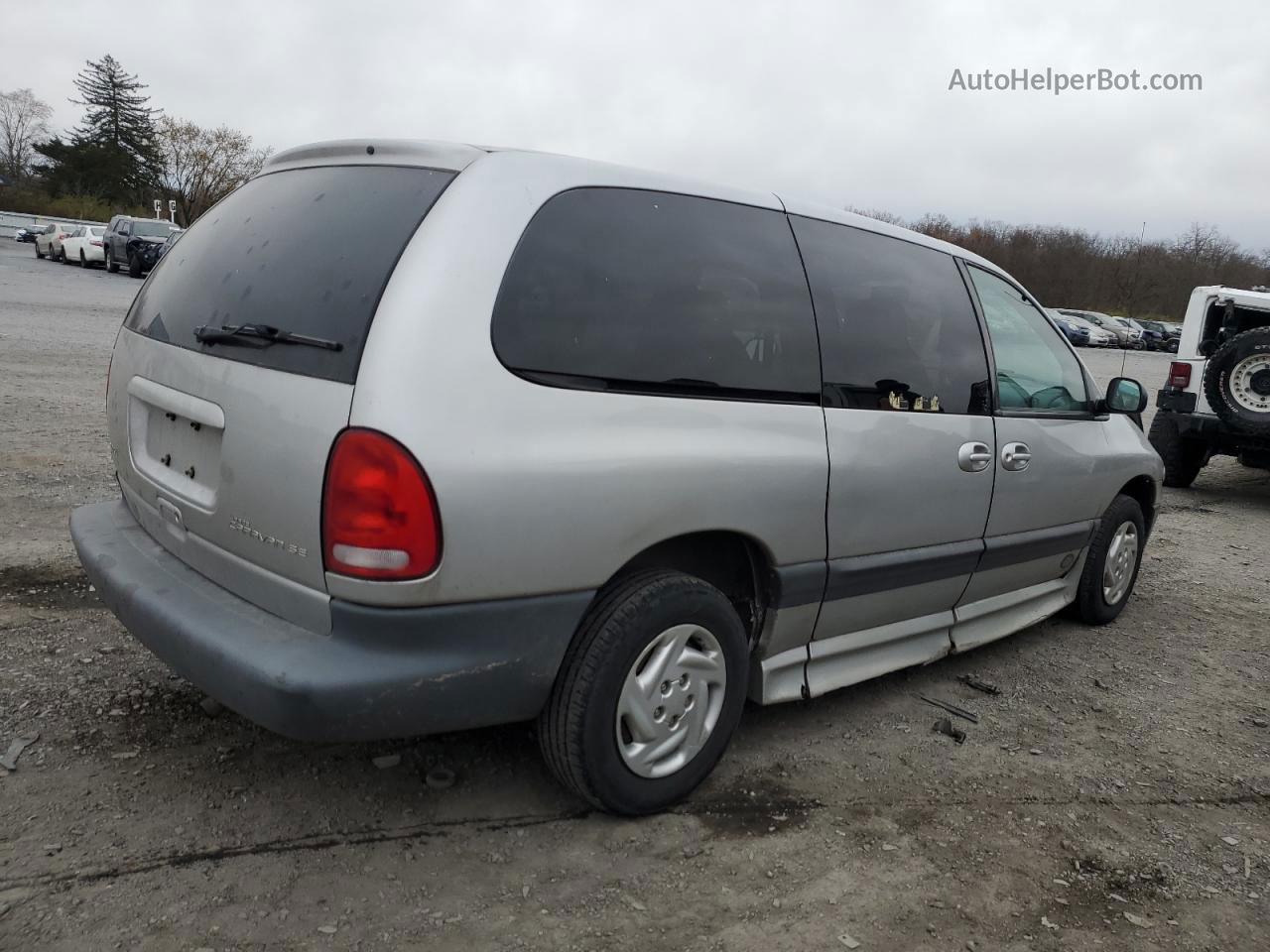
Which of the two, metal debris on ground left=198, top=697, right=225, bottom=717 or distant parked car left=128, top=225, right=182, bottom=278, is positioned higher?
distant parked car left=128, top=225, right=182, bottom=278

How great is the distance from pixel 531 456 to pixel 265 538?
66cm

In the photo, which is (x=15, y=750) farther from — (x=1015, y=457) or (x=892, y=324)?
(x=1015, y=457)

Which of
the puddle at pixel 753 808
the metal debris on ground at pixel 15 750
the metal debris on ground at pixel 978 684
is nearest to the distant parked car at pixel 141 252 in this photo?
the metal debris on ground at pixel 15 750

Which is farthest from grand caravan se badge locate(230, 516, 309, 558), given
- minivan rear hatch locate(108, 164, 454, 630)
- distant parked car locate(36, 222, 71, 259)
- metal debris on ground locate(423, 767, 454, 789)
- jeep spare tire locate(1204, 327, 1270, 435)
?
distant parked car locate(36, 222, 71, 259)

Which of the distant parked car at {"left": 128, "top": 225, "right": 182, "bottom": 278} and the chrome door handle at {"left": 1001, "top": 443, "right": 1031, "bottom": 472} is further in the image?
the distant parked car at {"left": 128, "top": 225, "right": 182, "bottom": 278}

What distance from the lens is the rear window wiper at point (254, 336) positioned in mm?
2293

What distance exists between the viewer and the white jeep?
25.4ft

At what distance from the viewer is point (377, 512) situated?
7.03 feet

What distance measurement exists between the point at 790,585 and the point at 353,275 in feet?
5.01

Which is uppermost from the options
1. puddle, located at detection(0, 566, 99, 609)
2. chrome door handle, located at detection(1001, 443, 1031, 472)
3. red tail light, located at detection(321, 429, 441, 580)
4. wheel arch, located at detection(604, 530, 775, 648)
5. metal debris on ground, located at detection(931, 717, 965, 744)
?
chrome door handle, located at detection(1001, 443, 1031, 472)

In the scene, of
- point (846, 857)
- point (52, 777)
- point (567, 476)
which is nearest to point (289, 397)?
point (567, 476)

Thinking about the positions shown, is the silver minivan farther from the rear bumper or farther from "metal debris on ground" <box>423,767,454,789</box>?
"metal debris on ground" <box>423,767,454,789</box>

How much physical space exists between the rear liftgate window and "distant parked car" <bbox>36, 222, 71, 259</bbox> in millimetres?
34869

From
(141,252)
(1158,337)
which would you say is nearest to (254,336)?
(141,252)
